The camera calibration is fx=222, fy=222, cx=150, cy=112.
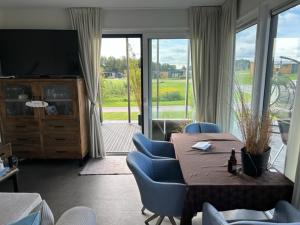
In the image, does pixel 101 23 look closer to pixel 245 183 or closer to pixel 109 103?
pixel 109 103

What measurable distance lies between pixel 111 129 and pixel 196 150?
341 cm

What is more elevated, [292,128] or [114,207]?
[292,128]

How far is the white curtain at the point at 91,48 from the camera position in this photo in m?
3.48

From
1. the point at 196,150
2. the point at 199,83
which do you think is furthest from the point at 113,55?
the point at 196,150

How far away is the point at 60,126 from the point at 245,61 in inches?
112

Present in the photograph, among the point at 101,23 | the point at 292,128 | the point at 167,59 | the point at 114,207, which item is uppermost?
the point at 101,23

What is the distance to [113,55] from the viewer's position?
14.0ft

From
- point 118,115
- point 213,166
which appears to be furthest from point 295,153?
point 118,115

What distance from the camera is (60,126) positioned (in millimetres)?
3457

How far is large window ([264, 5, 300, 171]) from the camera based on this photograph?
2012 mm

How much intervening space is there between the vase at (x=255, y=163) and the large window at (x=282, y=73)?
48 cm

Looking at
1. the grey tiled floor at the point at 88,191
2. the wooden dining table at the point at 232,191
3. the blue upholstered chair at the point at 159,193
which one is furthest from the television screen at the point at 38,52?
the wooden dining table at the point at 232,191

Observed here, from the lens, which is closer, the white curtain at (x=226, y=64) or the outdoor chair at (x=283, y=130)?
the outdoor chair at (x=283, y=130)

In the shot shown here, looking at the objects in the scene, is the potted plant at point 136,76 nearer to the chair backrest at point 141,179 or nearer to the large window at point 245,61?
the large window at point 245,61
